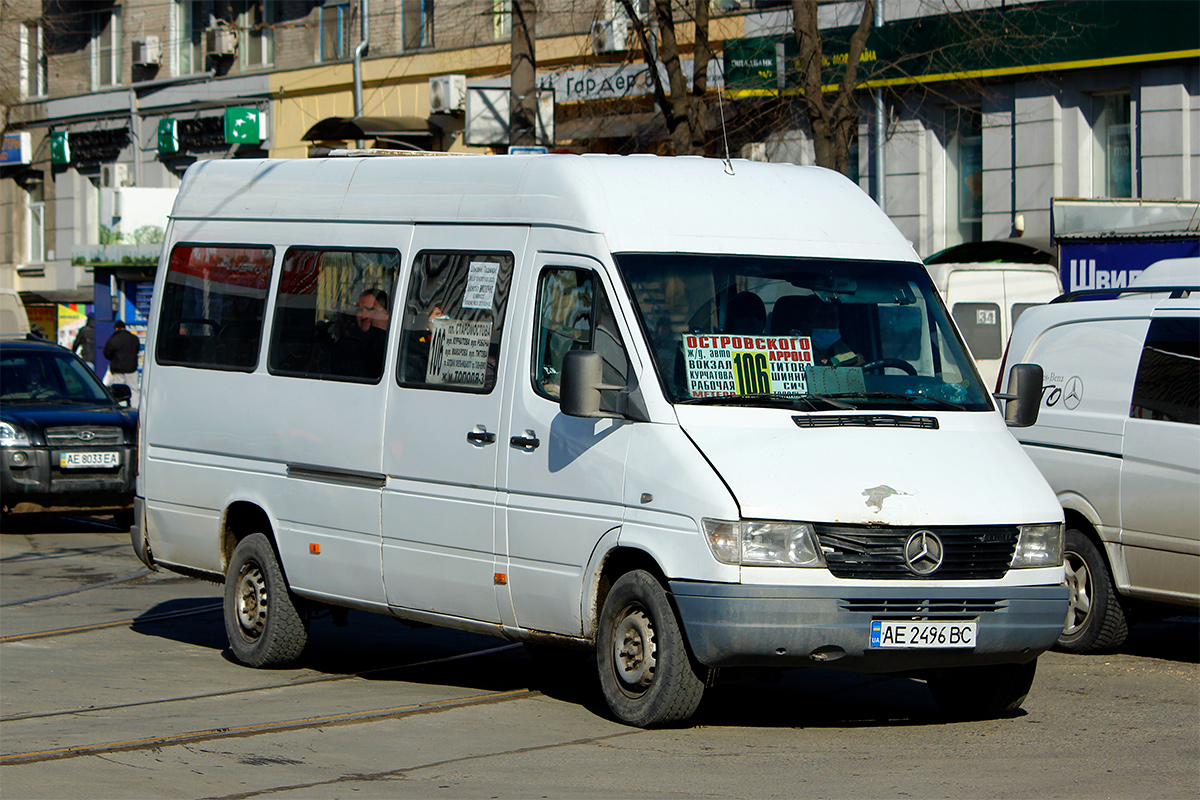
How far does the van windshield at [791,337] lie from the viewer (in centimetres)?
719

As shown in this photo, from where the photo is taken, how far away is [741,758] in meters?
6.62

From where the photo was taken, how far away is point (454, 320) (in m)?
8.12

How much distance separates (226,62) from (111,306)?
791 centimetres

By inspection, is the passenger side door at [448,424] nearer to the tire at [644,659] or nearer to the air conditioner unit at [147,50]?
the tire at [644,659]

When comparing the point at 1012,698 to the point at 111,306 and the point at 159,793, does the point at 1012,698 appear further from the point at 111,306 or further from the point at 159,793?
the point at 111,306

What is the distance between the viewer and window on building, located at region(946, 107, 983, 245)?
75.1 ft

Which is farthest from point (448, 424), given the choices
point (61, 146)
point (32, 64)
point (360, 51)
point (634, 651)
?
point (32, 64)

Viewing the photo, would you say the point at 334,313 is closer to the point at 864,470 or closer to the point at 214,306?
the point at 214,306

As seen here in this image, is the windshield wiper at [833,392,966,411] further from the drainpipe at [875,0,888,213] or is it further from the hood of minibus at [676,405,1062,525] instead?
the drainpipe at [875,0,888,213]

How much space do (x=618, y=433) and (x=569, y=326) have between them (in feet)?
2.17

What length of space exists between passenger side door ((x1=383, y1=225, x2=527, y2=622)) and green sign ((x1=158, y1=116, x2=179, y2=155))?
2845cm

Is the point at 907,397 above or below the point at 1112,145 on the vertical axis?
below

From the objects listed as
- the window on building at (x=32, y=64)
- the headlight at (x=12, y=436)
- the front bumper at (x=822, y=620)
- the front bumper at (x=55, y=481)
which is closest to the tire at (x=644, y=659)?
the front bumper at (x=822, y=620)

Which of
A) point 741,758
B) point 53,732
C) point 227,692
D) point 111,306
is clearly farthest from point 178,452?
point 111,306
